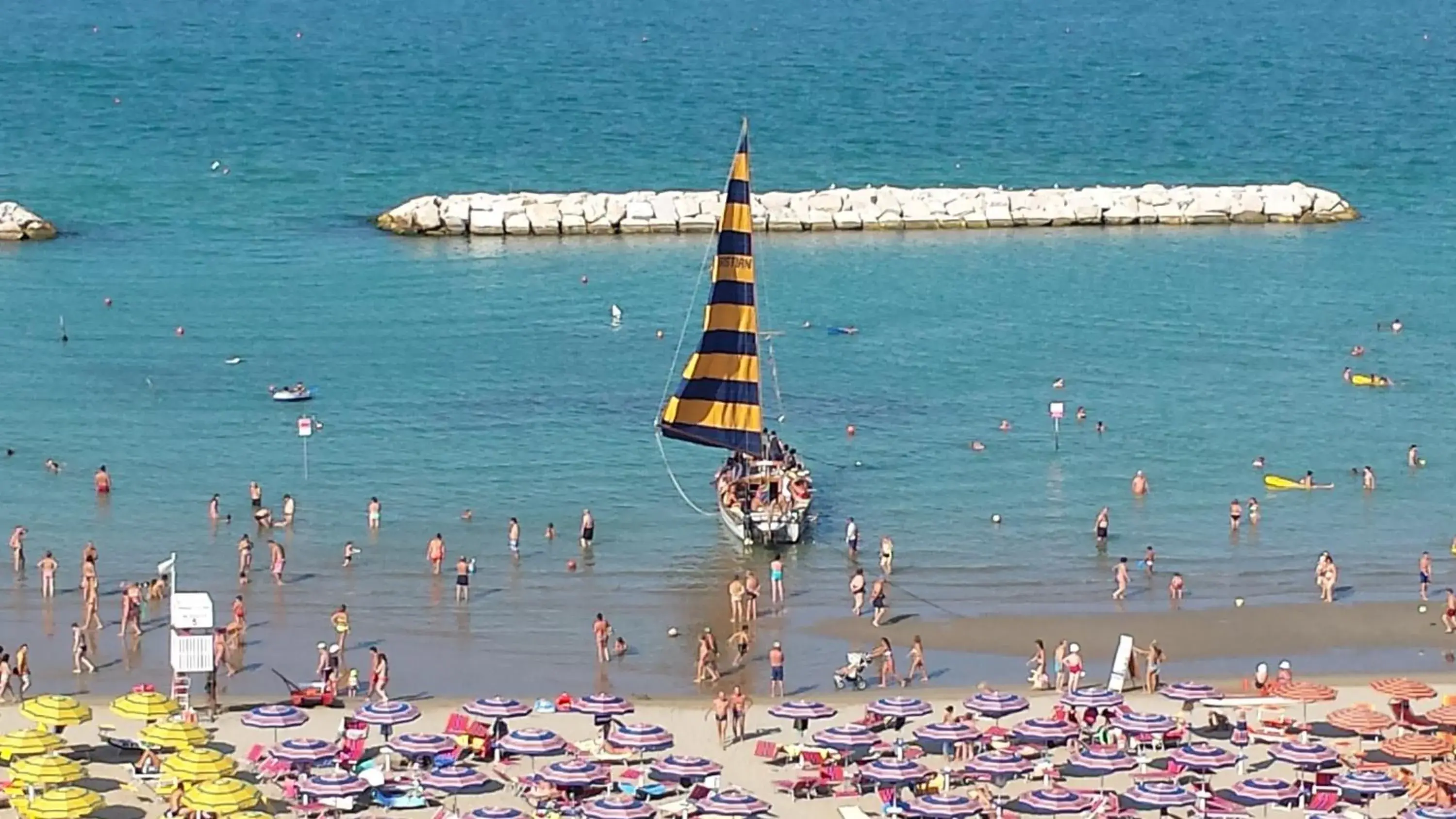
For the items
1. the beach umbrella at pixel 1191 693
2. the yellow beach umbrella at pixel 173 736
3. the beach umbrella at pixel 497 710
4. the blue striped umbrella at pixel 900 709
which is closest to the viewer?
the yellow beach umbrella at pixel 173 736

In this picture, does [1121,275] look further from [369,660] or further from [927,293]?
[369,660]

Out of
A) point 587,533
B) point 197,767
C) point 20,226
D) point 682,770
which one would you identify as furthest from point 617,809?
point 20,226

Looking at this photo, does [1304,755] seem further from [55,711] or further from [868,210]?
[868,210]

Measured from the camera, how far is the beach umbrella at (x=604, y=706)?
4888 centimetres

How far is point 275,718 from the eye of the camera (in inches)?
1892

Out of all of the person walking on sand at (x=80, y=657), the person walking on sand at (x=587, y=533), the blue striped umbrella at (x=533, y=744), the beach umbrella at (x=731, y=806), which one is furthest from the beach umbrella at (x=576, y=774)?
the person walking on sand at (x=587, y=533)

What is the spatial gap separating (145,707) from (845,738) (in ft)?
38.2

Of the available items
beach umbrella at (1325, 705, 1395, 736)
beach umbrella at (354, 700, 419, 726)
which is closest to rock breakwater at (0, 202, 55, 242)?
beach umbrella at (354, 700, 419, 726)

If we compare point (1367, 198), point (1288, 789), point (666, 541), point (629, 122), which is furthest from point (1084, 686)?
point (629, 122)

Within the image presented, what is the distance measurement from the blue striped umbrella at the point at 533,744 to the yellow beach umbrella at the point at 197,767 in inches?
184

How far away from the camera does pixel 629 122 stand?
143m

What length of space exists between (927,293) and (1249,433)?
65.3 feet

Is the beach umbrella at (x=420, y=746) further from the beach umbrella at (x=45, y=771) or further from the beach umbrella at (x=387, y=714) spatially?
the beach umbrella at (x=45, y=771)

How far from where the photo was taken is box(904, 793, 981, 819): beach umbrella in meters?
43.9
